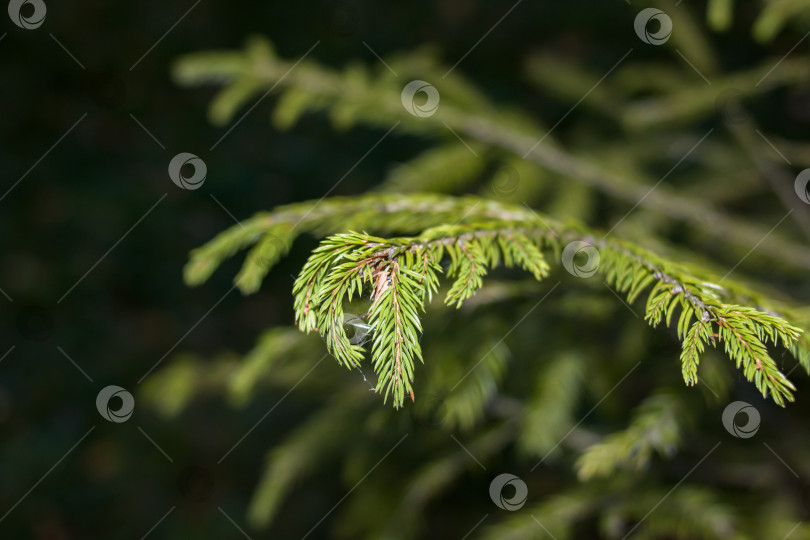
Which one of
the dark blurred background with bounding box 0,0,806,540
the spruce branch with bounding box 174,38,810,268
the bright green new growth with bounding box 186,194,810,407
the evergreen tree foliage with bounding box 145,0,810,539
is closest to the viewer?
the bright green new growth with bounding box 186,194,810,407

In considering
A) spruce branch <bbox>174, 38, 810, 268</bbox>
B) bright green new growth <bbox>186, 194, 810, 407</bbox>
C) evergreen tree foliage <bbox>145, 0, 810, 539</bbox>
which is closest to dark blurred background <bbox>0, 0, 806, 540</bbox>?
evergreen tree foliage <bbox>145, 0, 810, 539</bbox>

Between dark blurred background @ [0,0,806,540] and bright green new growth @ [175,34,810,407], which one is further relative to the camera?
dark blurred background @ [0,0,806,540]

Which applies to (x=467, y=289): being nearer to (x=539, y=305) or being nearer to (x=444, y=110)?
(x=539, y=305)

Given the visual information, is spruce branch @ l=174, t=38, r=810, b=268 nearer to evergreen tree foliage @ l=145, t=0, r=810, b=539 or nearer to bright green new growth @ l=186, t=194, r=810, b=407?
evergreen tree foliage @ l=145, t=0, r=810, b=539

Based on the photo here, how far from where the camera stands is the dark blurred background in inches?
135

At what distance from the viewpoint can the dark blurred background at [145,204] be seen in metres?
3.43

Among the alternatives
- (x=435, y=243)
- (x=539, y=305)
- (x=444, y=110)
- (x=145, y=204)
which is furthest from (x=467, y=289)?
(x=145, y=204)

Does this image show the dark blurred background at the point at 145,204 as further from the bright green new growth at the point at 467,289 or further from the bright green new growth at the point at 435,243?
the bright green new growth at the point at 467,289

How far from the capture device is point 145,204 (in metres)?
3.71

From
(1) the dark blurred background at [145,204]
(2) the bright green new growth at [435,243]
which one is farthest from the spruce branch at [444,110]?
(1) the dark blurred background at [145,204]

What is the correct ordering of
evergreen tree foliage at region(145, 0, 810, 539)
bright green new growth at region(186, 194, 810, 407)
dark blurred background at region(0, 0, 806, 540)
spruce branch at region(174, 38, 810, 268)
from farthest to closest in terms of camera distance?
dark blurred background at region(0, 0, 806, 540) < spruce branch at region(174, 38, 810, 268) < evergreen tree foliage at region(145, 0, 810, 539) < bright green new growth at region(186, 194, 810, 407)

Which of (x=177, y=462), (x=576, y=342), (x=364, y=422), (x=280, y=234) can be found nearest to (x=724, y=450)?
(x=576, y=342)

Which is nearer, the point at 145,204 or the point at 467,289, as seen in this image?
the point at 467,289

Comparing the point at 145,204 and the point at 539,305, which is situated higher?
the point at 539,305
